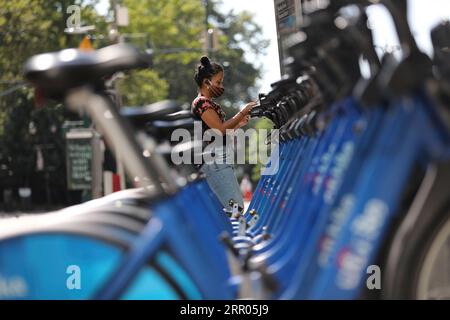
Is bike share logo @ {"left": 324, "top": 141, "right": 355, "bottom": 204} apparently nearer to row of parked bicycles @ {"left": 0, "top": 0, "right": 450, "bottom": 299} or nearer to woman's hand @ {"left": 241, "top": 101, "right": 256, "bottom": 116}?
row of parked bicycles @ {"left": 0, "top": 0, "right": 450, "bottom": 299}

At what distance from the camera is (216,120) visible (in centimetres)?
579

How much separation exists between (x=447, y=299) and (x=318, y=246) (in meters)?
0.50

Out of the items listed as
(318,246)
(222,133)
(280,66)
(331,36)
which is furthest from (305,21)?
(280,66)

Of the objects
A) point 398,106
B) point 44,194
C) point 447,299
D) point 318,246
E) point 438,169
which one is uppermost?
point 398,106

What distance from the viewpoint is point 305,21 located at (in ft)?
10.8

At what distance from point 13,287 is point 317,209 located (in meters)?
1.11

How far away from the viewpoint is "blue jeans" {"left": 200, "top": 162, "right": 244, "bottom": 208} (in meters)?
6.12

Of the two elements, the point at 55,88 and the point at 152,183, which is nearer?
the point at 55,88

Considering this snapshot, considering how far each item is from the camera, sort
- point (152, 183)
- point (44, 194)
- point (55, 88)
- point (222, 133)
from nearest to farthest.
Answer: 1. point (55, 88)
2. point (152, 183)
3. point (222, 133)
4. point (44, 194)

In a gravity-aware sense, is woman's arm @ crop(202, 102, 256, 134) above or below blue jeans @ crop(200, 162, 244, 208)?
above

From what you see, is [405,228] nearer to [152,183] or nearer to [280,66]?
[152,183]

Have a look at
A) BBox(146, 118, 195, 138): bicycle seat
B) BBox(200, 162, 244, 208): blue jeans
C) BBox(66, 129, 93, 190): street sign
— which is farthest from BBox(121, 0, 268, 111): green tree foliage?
BBox(146, 118, 195, 138): bicycle seat

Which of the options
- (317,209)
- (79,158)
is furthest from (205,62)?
(79,158)

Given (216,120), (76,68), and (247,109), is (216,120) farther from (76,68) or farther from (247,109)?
(76,68)
